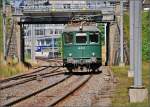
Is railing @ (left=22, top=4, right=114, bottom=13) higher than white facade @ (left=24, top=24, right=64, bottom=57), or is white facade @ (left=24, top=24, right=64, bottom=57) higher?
railing @ (left=22, top=4, right=114, bottom=13)

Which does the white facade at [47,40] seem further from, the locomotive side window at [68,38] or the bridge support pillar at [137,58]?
the bridge support pillar at [137,58]

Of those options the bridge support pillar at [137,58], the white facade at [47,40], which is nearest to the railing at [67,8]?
the bridge support pillar at [137,58]

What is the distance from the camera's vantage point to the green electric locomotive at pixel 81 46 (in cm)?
3544

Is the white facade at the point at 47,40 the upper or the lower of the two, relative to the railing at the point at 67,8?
lower

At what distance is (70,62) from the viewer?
35.2 metres

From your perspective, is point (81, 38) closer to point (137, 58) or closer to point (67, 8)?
point (137, 58)

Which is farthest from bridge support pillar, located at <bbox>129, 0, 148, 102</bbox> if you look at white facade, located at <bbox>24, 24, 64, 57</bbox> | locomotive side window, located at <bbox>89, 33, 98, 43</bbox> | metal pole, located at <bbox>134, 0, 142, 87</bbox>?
white facade, located at <bbox>24, 24, 64, 57</bbox>

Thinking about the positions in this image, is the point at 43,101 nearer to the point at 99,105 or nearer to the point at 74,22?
the point at 99,105

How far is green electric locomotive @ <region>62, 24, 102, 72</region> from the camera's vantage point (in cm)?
3544

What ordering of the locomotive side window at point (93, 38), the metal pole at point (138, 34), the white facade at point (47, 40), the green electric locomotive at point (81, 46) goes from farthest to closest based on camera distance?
the white facade at point (47, 40), the locomotive side window at point (93, 38), the green electric locomotive at point (81, 46), the metal pole at point (138, 34)

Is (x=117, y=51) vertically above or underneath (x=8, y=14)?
underneath

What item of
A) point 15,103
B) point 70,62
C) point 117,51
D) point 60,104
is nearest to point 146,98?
point 60,104

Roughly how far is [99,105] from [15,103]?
248cm

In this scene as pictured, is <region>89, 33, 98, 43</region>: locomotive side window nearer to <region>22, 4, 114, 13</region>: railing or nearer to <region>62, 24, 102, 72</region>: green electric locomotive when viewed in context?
<region>62, 24, 102, 72</region>: green electric locomotive
